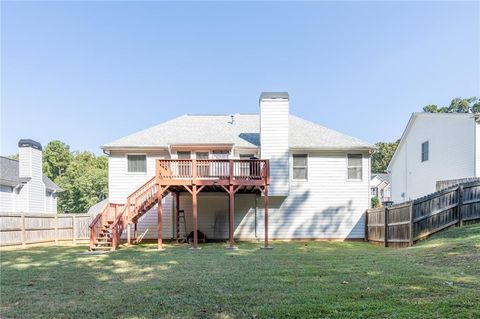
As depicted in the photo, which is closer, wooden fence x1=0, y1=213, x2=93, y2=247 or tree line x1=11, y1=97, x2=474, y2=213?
wooden fence x1=0, y1=213, x2=93, y2=247

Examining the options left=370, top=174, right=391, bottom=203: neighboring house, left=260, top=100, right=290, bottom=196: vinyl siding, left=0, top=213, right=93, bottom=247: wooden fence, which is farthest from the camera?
left=370, top=174, right=391, bottom=203: neighboring house

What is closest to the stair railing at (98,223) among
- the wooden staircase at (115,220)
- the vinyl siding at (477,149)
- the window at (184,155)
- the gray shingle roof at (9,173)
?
the wooden staircase at (115,220)

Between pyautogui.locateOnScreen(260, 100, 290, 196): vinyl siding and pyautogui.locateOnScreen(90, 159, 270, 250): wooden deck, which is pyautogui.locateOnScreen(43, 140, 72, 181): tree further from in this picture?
pyautogui.locateOnScreen(260, 100, 290, 196): vinyl siding

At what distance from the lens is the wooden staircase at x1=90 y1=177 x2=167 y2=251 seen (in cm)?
1188

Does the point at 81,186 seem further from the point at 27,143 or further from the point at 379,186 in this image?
the point at 379,186

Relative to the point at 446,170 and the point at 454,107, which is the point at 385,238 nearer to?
the point at 446,170

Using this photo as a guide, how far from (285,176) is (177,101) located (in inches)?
497

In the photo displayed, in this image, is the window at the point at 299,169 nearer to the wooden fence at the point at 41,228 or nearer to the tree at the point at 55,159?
the wooden fence at the point at 41,228

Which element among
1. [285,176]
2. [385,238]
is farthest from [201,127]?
[385,238]

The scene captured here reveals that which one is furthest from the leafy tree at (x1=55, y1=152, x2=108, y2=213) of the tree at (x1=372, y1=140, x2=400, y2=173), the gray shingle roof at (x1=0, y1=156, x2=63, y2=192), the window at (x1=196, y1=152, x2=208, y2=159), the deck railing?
the tree at (x1=372, y1=140, x2=400, y2=173)

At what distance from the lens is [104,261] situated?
865 cm

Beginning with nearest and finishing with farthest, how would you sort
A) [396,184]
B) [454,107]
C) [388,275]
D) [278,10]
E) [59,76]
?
[388,275]
[278,10]
[59,76]
[396,184]
[454,107]

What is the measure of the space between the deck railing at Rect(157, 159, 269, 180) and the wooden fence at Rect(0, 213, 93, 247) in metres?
7.20

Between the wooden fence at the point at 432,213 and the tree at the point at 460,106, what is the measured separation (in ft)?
138
